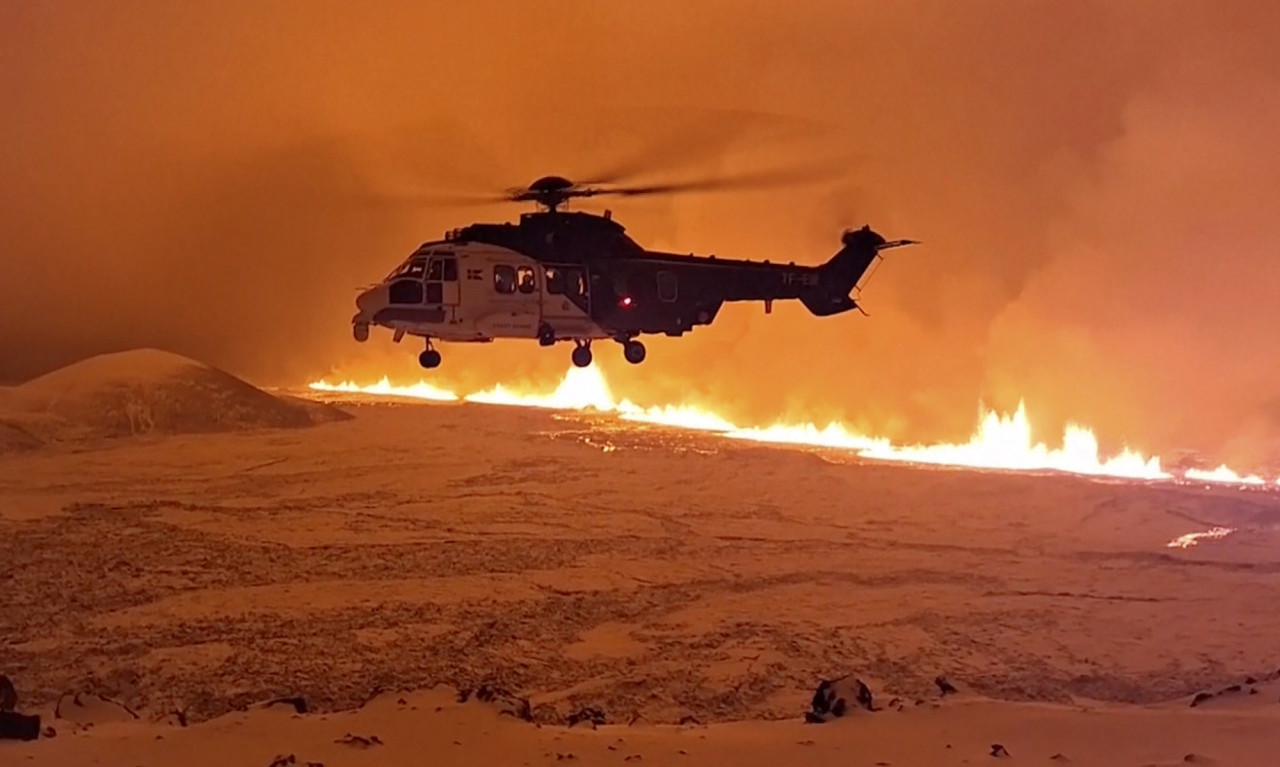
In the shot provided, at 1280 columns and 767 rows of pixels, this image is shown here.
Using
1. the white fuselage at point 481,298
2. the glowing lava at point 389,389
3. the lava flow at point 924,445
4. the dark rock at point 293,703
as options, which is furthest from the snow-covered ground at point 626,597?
the glowing lava at point 389,389

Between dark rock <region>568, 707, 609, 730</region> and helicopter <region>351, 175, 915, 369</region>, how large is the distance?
9.52ft

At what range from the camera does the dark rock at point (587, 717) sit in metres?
7.09

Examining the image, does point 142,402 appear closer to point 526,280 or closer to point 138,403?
point 138,403

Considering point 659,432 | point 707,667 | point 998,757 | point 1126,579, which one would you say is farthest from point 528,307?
point 659,432

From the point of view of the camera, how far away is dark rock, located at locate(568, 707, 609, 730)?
7.09 meters

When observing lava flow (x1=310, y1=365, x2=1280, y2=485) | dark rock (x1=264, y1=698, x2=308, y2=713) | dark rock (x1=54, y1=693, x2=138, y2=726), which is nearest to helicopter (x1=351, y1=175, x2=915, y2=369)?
dark rock (x1=264, y1=698, x2=308, y2=713)

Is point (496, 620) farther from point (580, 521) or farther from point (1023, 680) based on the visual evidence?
point (1023, 680)

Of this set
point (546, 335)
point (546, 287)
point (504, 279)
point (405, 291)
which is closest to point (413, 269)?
point (405, 291)

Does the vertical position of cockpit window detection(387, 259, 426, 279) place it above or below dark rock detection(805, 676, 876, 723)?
above

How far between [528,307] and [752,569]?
3990 millimetres

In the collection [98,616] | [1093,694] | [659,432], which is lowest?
[1093,694]

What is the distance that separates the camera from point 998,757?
592cm

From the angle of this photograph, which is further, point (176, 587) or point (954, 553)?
point (954, 553)

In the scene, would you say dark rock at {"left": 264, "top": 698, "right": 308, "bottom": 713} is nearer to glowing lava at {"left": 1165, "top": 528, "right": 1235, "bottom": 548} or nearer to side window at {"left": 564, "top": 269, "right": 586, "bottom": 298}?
side window at {"left": 564, "top": 269, "right": 586, "bottom": 298}
